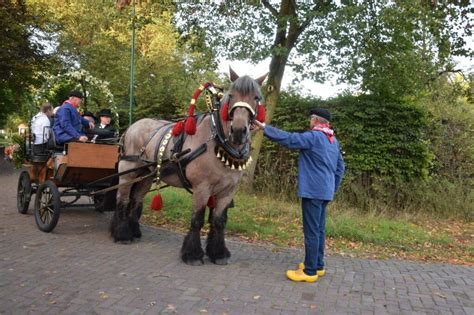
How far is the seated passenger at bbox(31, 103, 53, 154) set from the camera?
8047 millimetres

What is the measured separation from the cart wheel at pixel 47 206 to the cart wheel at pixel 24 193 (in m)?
1.32

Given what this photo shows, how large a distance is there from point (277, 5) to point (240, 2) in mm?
1530

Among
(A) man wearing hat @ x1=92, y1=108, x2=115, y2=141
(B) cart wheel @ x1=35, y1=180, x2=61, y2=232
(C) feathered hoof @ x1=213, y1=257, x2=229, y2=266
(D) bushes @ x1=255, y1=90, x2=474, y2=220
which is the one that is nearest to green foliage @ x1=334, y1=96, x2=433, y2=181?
(D) bushes @ x1=255, y1=90, x2=474, y2=220

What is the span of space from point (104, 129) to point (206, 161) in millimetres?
3622

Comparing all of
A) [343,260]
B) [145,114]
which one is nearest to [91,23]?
[145,114]

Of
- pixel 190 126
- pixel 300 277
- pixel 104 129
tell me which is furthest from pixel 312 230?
pixel 104 129

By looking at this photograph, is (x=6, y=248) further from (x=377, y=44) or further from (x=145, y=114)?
(x=145, y=114)

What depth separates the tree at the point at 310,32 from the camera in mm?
9372

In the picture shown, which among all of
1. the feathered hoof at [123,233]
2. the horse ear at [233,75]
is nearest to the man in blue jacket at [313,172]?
the horse ear at [233,75]

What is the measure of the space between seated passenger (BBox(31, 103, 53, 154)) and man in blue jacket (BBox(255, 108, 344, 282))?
4.85 metres

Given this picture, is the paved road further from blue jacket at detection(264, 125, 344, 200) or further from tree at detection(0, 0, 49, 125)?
tree at detection(0, 0, 49, 125)

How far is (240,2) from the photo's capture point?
1066cm

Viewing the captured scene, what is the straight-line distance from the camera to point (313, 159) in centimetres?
501

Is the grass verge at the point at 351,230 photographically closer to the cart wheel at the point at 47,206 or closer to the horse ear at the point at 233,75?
the cart wheel at the point at 47,206
